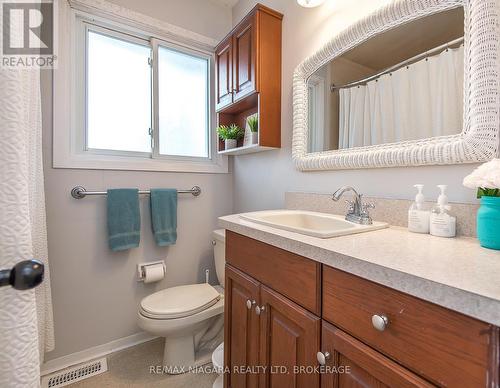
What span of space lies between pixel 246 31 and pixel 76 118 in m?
1.24

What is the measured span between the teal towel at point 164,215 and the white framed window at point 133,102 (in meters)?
0.20

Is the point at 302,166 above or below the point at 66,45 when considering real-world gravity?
below

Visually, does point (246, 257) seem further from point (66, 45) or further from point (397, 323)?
point (66, 45)

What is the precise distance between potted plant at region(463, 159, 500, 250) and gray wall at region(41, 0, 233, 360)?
1.69 m

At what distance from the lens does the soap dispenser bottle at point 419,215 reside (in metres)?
0.86

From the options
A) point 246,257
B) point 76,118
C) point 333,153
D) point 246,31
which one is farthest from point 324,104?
point 76,118

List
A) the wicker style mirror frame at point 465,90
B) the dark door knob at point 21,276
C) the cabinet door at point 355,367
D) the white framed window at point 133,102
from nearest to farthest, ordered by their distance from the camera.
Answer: the dark door knob at point 21,276 < the cabinet door at point 355,367 < the wicker style mirror frame at point 465,90 < the white framed window at point 133,102

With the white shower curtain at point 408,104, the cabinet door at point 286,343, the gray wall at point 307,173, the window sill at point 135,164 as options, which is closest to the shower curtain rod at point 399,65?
the white shower curtain at point 408,104

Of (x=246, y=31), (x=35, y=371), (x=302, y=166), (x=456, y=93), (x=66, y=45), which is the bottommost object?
(x=35, y=371)

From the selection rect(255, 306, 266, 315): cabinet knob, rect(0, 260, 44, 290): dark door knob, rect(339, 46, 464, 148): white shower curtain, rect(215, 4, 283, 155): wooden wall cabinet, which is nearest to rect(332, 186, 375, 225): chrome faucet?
rect(339, 46, 464, 148): white shower curtain

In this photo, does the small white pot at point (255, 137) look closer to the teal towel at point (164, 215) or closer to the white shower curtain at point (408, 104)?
the white shower curtain at point (408, 104)

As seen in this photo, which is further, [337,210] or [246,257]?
[337,210]

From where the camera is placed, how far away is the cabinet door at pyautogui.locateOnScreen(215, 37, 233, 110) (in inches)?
68.0

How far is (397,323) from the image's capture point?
0.51 metres
